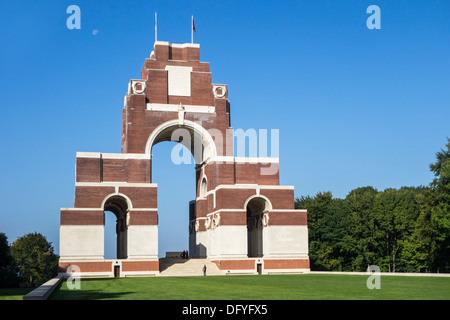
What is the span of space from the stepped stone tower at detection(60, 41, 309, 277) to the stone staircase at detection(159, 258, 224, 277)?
71 centimetres

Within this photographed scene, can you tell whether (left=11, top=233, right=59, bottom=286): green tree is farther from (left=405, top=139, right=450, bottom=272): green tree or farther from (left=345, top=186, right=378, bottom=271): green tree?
(left=405, top=139, right=450, bottom=272): green tree

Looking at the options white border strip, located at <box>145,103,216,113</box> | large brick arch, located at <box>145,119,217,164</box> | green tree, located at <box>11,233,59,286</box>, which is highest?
white border strip, located at <box>145,103,216,113</box>

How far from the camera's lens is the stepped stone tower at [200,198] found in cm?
4853

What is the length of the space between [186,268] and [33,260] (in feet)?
147

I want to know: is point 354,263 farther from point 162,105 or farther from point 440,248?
point 162,105

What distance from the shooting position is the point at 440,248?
164 ft

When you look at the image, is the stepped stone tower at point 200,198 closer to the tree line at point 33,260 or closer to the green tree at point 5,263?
the green tree at point 5,263

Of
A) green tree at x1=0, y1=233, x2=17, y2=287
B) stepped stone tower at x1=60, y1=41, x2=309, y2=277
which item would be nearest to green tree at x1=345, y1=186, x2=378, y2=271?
stepped stone tower at x1=60, y1=41, x2=309, y2=277

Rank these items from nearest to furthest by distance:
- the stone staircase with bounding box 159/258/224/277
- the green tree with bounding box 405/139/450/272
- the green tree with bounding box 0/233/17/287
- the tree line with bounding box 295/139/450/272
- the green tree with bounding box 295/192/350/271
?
the green tree with bounding box 405/139/450/272 → the stone staircase with bounding box 159/258/224/277 → the green tree with bounding box 0/233/17/287 → the tree line with bounding box 295/139/450/272 → the green tree with bounding box 295/192/350/271

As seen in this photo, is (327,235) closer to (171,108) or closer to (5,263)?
(171,108)

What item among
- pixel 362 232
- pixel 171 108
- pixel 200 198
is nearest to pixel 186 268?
pixel 200 198

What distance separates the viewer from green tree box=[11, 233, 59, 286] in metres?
85.6

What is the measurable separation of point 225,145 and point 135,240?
39.7 feet
